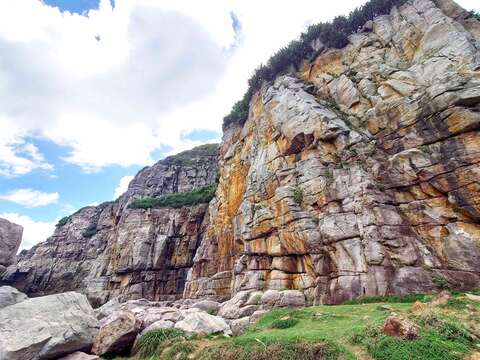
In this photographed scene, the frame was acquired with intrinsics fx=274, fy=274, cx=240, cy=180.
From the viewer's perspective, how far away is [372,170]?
19641mm

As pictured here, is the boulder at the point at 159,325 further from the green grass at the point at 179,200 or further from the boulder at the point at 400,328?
the green grass at the point at 179,200

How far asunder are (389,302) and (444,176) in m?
8.24

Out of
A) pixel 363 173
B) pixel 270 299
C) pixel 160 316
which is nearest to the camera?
pixel 160 316

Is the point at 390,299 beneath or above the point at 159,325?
above

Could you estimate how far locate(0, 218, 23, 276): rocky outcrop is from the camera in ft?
47.0

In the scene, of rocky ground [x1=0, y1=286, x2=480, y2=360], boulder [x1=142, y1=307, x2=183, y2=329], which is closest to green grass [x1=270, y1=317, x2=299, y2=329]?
rocky ground [x1=0, y1=286, x2=480, y2=360]

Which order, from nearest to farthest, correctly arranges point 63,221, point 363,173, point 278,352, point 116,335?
point 278,352
point 116,335
point 363,173
point 63,221

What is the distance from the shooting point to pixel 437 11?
76.7ft

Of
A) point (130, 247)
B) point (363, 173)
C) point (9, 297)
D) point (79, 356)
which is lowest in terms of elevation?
point (79, 356)

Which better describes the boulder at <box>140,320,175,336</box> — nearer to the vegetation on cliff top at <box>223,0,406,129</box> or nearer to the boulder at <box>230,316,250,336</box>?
the boulder at <box>230,316,250,336</box>

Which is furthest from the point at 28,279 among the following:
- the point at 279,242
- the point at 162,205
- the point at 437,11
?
the point at 437,11

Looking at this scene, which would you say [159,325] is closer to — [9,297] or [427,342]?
[9,297]

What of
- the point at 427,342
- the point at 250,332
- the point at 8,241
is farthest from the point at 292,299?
the point at 8,241

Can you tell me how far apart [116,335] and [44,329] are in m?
2.77
